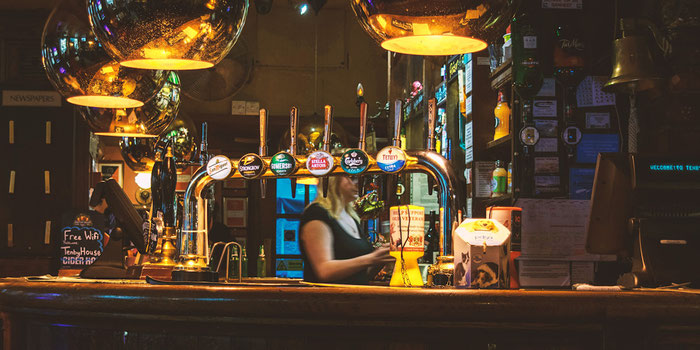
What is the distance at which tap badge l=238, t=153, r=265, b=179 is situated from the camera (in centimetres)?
268

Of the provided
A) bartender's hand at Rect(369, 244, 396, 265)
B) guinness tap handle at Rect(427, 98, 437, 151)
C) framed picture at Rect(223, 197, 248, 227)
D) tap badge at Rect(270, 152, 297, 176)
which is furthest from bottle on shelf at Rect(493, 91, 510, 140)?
framed picture at Rect(223, 197, 248, 227)

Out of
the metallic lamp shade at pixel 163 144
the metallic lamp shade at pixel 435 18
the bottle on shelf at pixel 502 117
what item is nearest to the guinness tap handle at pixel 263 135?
the metallic lamp shade at pixel 435 18

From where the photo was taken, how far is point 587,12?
431cm

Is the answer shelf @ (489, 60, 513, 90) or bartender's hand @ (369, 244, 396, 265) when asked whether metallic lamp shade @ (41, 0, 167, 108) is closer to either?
bartender's hand @ (369, 244, 396, 265)

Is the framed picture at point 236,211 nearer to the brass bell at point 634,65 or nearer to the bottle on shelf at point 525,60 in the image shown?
the bottle on shelf at point 525,60

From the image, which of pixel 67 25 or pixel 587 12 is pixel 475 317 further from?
pixel 587 12

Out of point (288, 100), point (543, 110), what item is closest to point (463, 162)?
point (543, 110)

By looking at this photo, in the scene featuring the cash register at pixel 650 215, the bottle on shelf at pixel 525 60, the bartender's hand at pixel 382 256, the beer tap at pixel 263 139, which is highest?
the bottle on shelf at pixel 525 60

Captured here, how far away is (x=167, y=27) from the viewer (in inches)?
77.9

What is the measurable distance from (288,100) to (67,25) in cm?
741

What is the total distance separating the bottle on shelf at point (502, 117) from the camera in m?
4.86

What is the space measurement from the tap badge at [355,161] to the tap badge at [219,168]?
0.43m

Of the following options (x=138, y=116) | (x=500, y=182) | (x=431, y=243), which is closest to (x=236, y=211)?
(x=431, y=243)

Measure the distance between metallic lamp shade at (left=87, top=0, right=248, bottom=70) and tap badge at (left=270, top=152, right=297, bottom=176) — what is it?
573mm
